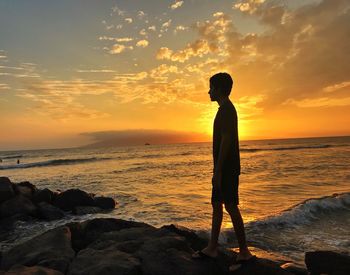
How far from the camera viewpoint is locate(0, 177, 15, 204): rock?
12766mm

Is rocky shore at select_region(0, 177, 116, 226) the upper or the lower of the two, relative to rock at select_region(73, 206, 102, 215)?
upper

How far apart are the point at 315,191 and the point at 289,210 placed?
223 inches

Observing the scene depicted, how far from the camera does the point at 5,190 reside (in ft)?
42.2

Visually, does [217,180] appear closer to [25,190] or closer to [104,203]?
[104,203]

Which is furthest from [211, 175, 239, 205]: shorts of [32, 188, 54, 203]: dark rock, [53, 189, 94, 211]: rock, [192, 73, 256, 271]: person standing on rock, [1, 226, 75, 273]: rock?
Answer: [32, 188, 54, 203]: dark rock

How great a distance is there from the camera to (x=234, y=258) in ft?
17.8

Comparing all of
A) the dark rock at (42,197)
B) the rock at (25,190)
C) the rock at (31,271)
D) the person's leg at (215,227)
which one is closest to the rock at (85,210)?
the dark rock at (42,197)

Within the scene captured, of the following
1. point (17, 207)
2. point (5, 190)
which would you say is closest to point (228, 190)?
point (17, 207)

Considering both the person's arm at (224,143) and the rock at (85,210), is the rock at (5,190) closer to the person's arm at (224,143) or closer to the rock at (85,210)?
the rock at (85,210)

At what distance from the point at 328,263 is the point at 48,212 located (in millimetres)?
9555

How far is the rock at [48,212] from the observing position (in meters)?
12.3

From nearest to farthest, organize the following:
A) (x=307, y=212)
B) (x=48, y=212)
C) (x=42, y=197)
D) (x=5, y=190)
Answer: (x=307, y=212)
(x=48, y=212)
(x=5, y=190)
(x=42, y=197)

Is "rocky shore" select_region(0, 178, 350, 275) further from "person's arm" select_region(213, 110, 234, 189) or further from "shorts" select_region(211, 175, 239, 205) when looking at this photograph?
"person's arm" select_region(213, 110, 234, 189)

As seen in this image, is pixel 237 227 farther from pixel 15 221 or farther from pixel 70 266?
pixel 15 221
